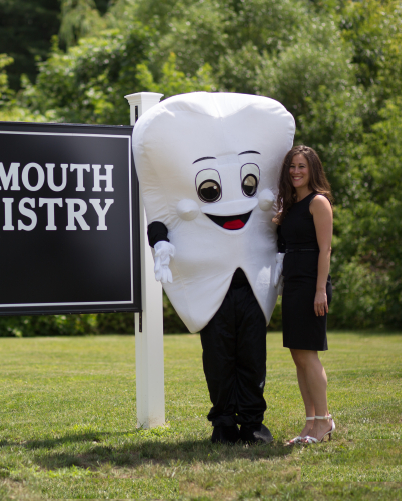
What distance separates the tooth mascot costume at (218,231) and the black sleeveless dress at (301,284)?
175 mm

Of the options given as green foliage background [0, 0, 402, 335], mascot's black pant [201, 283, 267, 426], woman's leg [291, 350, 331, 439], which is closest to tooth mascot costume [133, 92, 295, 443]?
mascot's black pant [201, 283, 267, 426]

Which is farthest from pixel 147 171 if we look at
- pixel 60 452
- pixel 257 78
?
pixel 257 78

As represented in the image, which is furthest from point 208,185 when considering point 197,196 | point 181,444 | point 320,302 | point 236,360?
point 181,444

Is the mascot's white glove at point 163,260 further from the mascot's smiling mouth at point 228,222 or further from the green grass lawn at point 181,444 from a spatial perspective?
the green grass lawn at point 181,444

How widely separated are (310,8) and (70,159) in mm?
17897

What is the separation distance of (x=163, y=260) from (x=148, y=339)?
2.89ft

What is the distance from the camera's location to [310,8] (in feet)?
66.7

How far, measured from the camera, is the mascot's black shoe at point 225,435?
4073 mm

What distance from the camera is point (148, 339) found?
462 centimetres

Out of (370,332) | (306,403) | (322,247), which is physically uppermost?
(322,247)

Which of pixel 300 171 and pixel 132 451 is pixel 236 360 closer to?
pixel 132 451

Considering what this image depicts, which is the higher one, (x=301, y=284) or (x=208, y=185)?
(x=208, y=185)

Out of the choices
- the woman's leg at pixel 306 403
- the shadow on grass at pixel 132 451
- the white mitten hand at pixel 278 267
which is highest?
the white mitten hand at pixel 278 267

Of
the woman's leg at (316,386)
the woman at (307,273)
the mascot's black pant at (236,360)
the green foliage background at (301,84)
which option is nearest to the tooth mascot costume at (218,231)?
the mascot's black pant at (236,360)
